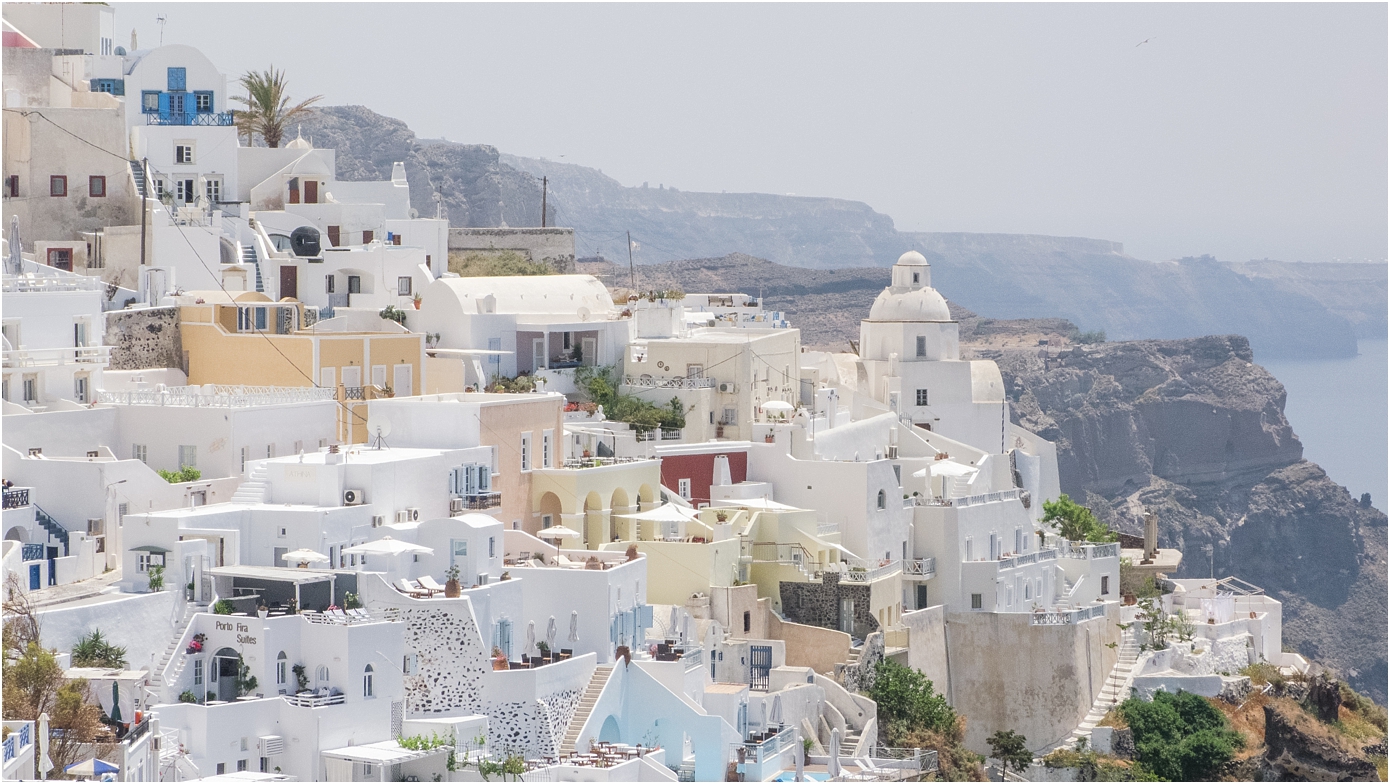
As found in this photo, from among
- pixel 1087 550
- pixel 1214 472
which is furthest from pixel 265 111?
pixel 1214 472

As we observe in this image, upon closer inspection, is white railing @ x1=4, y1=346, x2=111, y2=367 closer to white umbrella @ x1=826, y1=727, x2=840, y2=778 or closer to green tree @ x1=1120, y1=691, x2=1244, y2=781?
white umbrella @ x1=826, y1=727, x2=840, y2=778

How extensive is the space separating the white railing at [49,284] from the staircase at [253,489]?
24.0 feet

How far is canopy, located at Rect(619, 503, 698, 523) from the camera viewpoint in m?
50.7

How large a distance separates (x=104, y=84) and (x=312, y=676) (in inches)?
1242

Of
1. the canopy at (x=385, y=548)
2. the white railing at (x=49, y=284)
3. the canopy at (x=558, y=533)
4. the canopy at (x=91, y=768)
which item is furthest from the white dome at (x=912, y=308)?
the canopy at (x=91, y=768)

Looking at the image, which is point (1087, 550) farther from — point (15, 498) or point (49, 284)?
point (15, 498)

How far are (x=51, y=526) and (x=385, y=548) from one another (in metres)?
6.35

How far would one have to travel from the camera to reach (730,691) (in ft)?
153

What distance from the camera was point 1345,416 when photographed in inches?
6373

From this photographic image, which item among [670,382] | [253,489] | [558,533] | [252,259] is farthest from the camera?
[252,259]

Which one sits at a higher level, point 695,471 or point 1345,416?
point 695,471

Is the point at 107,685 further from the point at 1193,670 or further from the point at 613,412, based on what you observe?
the point at 1193,670

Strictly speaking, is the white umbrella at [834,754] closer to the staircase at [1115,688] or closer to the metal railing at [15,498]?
the staircase at [1115,688]

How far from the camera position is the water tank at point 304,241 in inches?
2530
